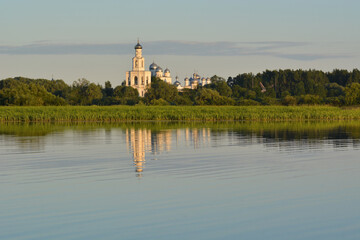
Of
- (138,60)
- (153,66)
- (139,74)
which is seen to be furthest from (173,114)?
(153,66)

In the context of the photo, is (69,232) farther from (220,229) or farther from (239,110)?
(239,110)

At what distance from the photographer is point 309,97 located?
9450cm

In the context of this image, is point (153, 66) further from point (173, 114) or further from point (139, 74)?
point (173, 114)

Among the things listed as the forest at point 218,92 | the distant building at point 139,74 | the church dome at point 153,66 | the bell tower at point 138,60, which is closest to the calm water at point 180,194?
the forest at point 218,92

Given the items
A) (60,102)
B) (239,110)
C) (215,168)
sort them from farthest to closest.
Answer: (60,102) → (239,110) → (215,168)

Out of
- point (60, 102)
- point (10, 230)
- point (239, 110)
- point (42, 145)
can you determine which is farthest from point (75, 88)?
point (10, 230)

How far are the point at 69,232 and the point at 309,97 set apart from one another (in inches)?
3424

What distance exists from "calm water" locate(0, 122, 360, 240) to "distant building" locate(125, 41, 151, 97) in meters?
124

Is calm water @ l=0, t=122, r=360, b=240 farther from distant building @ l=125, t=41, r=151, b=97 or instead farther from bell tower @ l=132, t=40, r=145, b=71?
bell tower @ l=132, t=40, r=145, b=71

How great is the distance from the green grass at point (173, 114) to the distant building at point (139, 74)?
78.4 m

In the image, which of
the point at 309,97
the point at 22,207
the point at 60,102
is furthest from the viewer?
the point at 309,97

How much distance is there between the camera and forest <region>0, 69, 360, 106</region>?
87.7 meters

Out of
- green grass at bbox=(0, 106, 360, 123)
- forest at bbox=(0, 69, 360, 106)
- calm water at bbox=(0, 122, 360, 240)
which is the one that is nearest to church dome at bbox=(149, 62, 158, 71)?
forest at bbox=(0, 69, 360, 106)

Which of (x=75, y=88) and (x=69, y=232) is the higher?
(x=75, y=88)
